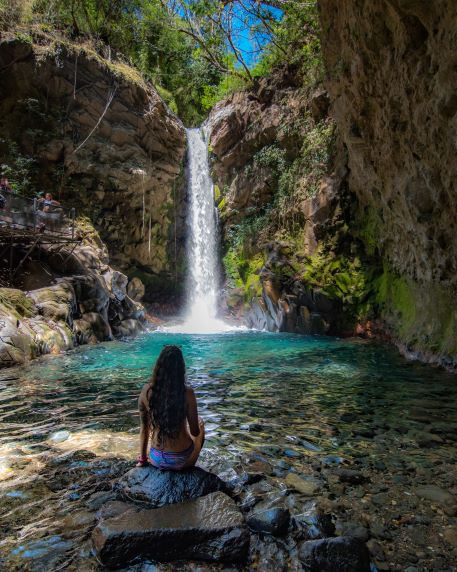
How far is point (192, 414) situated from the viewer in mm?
3125

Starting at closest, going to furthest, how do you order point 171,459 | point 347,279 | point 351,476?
point 171,459, point 351,476, point 347,279

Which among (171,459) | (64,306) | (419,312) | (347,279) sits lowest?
(171,459)

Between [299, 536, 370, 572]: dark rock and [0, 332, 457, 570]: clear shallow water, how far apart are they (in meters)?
0.44

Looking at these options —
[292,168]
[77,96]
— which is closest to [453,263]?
[292,168]

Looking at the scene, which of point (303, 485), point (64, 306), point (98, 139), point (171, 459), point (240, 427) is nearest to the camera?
point (171, 459)

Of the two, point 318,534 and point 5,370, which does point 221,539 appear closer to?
point 318,534

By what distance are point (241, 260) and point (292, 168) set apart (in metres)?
5.63

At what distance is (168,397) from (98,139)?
1955 cm

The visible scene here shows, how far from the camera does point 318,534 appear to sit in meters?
2.59

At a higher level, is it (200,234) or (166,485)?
(200,234)

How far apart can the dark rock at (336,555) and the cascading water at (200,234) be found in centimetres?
2116

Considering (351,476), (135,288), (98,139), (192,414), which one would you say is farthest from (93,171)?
(351,476)

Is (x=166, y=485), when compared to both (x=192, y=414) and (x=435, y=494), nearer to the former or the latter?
(x=192, y=414)

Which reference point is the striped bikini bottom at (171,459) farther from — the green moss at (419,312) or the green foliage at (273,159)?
the green foliage at (273,159)
